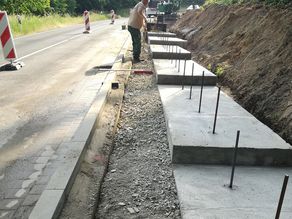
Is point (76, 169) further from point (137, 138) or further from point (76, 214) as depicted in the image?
point (137, 138)

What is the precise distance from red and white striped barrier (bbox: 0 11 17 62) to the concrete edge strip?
16.4ft

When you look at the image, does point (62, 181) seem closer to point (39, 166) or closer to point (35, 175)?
point (35, 175)

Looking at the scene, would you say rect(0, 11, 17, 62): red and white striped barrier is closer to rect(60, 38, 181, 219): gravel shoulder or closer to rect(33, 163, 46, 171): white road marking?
rect(60, 38, 181, 219): gravel shoulder

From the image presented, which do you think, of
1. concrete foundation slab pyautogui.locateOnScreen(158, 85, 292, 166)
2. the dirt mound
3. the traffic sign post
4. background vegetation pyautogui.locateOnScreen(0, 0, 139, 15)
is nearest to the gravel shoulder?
concrete foundation slab pyautogui.locateOnScreen(158, 85, 292, 166)

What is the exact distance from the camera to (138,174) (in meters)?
3.38

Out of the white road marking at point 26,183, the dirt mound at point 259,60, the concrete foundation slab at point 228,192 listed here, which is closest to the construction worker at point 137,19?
the dirt mound at point 259,60

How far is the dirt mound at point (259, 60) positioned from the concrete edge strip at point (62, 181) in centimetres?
249

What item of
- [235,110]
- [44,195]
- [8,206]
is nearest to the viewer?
[44,195]

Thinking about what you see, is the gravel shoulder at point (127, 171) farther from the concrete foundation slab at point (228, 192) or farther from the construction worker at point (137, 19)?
the construction worker at point (137, 19)

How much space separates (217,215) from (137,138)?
1.83 m

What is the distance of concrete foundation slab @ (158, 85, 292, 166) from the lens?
341 cm

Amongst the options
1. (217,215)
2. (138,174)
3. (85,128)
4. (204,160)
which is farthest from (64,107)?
(217,215)

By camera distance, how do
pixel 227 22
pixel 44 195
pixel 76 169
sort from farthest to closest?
pixel 227 22 → pixel 76 169 → pixel 44 195

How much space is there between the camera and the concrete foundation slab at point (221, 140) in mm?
3408
